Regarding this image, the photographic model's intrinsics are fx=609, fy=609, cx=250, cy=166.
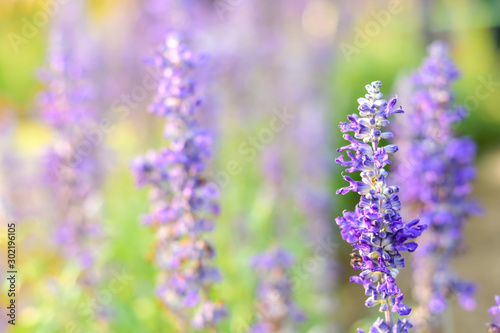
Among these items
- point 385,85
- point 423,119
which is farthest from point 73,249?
point 385,85

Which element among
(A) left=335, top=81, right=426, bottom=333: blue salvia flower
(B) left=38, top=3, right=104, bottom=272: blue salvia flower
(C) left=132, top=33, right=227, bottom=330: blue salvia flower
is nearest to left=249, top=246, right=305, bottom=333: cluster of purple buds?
(C) left=132, top=33, right=227, bottom=330: blue salvia flower

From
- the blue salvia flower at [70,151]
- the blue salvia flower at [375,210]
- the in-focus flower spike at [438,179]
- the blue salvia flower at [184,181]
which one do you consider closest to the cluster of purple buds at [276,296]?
the blue salvia flower at [184,181]

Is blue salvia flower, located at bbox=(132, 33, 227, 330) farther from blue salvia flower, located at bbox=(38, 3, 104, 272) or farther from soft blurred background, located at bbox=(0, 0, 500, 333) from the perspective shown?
blue salvia flower, located at bbox=(38, 3, 104, 272)

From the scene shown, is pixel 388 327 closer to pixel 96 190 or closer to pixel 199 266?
pixel 199 266

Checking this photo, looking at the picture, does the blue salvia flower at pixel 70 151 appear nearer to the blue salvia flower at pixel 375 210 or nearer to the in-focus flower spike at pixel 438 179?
the in-focus flower spike at pixel 438 179

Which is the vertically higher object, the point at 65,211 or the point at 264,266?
the point at 65,211

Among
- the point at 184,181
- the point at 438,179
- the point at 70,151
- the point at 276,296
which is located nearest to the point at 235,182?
the point at 70,151
